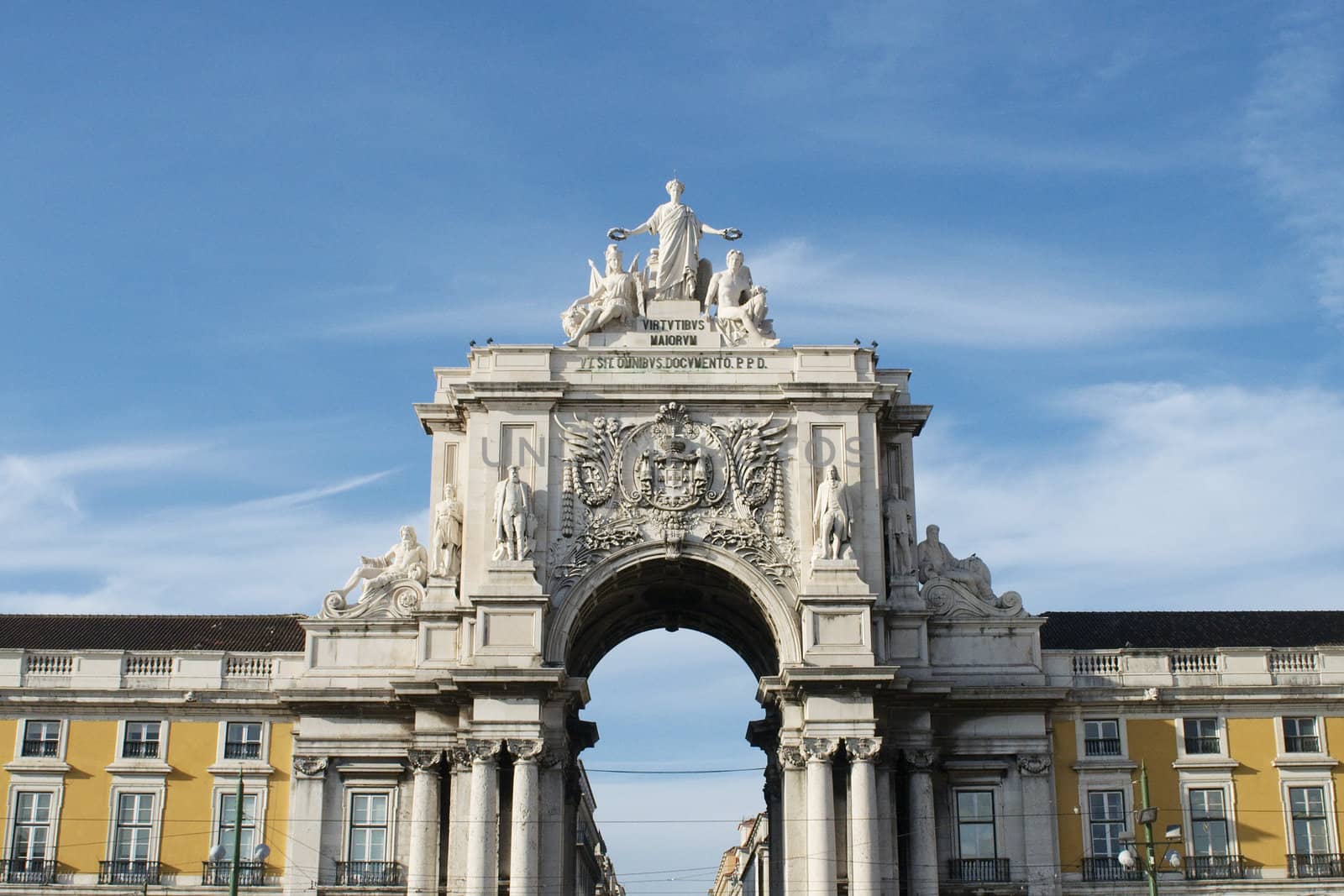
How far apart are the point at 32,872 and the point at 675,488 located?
63.9 ft

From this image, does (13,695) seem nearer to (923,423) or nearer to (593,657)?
(593,657)

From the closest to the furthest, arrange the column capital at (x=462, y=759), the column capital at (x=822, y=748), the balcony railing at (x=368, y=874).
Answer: the column capital at (x=822, y=748), the column capital at (x=462, y=759), the balcony railing at (x=368, y=874)

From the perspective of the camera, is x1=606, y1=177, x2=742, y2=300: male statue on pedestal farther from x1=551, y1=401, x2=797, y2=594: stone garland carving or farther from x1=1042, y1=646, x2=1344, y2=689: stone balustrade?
x1=1042, y1=646, x2=1344, y2=689: stone balustrade

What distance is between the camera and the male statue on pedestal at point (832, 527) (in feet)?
156

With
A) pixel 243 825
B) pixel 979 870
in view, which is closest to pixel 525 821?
pixel 243 825

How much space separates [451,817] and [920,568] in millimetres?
14122

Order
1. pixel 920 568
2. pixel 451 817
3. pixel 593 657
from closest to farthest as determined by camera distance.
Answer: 1. pixel 451 817
2. pixel 920 568
3. pixel 593 657

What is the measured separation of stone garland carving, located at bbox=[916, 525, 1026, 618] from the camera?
49.4 m

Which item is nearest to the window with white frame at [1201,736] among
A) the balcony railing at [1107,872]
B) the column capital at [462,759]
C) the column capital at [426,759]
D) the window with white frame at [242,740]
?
the balcony railing at [1107,872]

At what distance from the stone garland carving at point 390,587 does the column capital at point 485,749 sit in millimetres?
4673

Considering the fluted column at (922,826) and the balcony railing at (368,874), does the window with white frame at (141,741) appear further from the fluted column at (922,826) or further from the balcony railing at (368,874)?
the fluted column at (922,826)

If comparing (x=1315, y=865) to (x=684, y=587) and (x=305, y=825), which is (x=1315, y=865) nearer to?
(x=684, y=587)

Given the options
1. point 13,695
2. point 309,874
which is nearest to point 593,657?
point 309,874

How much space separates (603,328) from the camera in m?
50.7
